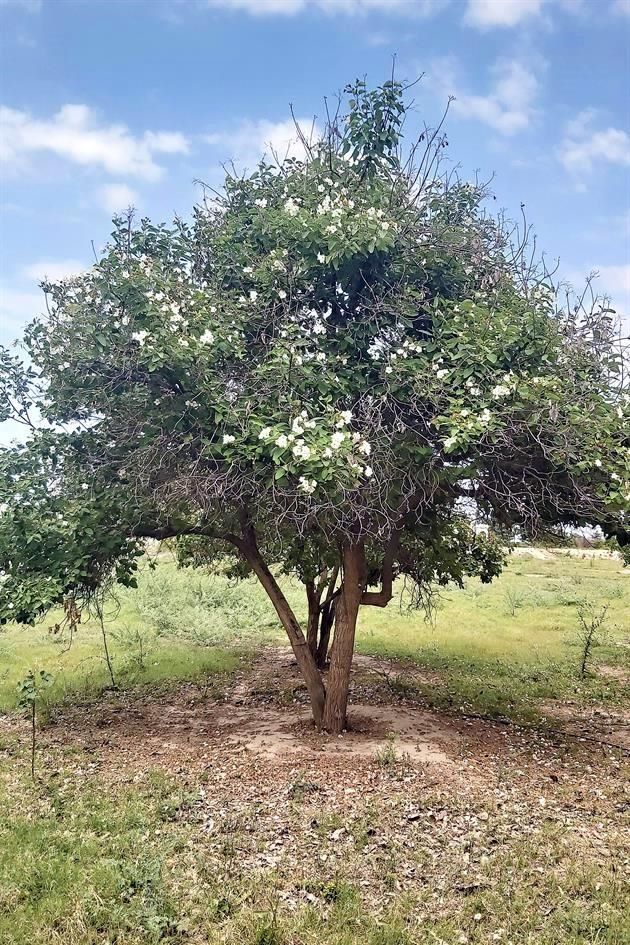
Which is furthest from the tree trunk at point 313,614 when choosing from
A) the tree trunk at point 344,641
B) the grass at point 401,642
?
the tree trunk at point 344,641

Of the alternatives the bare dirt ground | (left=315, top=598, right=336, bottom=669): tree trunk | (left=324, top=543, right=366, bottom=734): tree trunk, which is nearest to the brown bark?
(left=324, top=543, right=366, bottom=734): tree trunk

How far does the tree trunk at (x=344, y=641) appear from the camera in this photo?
8.33 meters

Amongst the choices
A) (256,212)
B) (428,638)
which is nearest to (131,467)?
(256,212)

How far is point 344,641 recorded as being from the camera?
8.42m

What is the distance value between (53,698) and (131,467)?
Answer: 17.3 feet

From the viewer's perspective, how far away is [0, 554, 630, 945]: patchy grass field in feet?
13.1

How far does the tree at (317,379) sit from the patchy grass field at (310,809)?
1.85m

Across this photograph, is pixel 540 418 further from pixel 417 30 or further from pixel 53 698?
pixel 53 698

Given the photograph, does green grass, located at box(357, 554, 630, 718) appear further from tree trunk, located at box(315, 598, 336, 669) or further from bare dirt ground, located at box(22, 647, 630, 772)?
tree trunk, located at box(315, 598, 336, 669)

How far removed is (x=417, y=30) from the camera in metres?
6.96

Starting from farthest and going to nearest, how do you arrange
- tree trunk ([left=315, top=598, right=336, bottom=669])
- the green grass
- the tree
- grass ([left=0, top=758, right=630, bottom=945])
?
tree trunk ([left=315, top=598, right=336, bottom=669]), the green grass, the tree, grass ([left=0, top=758, right=630, bottom=945])

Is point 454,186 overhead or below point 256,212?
overhead

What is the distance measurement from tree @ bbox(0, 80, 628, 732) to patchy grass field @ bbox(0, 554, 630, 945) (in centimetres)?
185

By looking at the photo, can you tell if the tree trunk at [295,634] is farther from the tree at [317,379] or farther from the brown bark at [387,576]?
the brown bark at [387,576]
